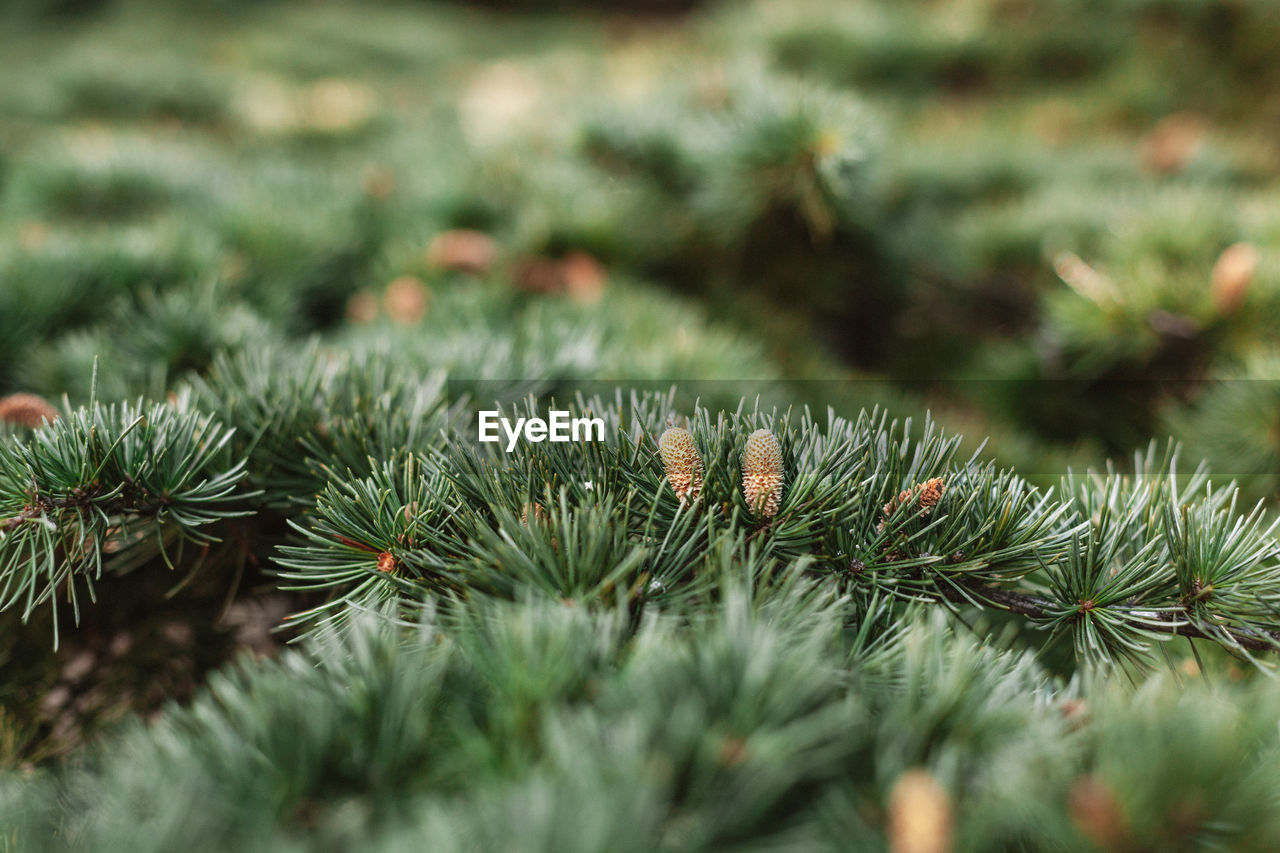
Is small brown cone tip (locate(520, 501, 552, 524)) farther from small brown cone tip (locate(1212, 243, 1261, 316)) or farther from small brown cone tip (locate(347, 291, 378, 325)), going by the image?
small brown cone tip (locate(1212, 243, 1261, 316))

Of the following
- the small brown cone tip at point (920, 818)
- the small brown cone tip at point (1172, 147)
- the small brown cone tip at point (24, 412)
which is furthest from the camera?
the small brown cone tip at point (1172, 147)

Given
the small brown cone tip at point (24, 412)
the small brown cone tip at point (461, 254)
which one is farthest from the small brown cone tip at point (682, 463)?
the small brown cone tip at point (461, 254)

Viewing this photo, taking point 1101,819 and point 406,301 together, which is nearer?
point 1101,819

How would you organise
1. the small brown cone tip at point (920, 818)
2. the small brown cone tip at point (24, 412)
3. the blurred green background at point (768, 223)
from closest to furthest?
1. the small brown cone tip at point (920, 818)
2. the small brown cone tip at point (24, 412)
3. the blurred green background at point (768, 223)

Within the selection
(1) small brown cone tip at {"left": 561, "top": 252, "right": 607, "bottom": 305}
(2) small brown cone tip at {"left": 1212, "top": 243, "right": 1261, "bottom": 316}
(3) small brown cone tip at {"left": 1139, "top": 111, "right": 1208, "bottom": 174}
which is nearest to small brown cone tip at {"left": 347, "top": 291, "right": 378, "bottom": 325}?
(1) small brown cone tip at {"left": 561, "top": 252, "right": 607, "bottom": 305}

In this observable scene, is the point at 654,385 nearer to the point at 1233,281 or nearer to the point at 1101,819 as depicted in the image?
the point at 1101,819

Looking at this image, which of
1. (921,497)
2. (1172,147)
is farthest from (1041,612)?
(1172,147)

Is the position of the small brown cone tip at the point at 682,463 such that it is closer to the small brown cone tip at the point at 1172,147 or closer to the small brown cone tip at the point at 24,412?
the small brown cone tip at the point at 24,412
